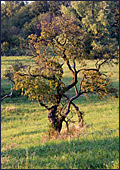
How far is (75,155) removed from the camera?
648 centimetres

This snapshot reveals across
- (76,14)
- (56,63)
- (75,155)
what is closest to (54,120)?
(56,63)

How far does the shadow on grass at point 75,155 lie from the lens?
5.86 metres

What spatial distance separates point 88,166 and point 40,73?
5.21 meters

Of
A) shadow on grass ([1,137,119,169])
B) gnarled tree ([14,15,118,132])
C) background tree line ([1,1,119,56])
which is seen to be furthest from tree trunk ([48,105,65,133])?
background tree line ([1,1,119,56])

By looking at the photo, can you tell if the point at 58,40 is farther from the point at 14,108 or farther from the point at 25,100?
the point at 25,100

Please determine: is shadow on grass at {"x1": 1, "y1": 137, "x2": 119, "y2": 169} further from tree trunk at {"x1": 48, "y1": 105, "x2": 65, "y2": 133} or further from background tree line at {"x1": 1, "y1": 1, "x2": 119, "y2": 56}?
background tree line at {"x1": 1, "y1": 1, "x2": 119, "y2": 56}

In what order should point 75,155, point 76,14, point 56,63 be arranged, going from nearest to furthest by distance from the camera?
1. point 75,155
2. point 56,63
3. point 76,14

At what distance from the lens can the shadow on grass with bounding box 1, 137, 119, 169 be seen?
586 centimetres

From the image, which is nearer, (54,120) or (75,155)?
(75,155)

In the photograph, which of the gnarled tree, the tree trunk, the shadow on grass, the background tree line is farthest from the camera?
the background tree line

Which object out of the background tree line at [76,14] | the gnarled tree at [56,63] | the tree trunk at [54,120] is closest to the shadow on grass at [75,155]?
the tree trunk at [54,120]

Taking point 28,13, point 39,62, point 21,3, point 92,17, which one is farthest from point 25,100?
point 21,3

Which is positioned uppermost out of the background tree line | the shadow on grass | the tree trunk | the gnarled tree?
the background tree line

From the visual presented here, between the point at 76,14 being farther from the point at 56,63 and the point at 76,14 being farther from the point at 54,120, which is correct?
the point at 54,120
